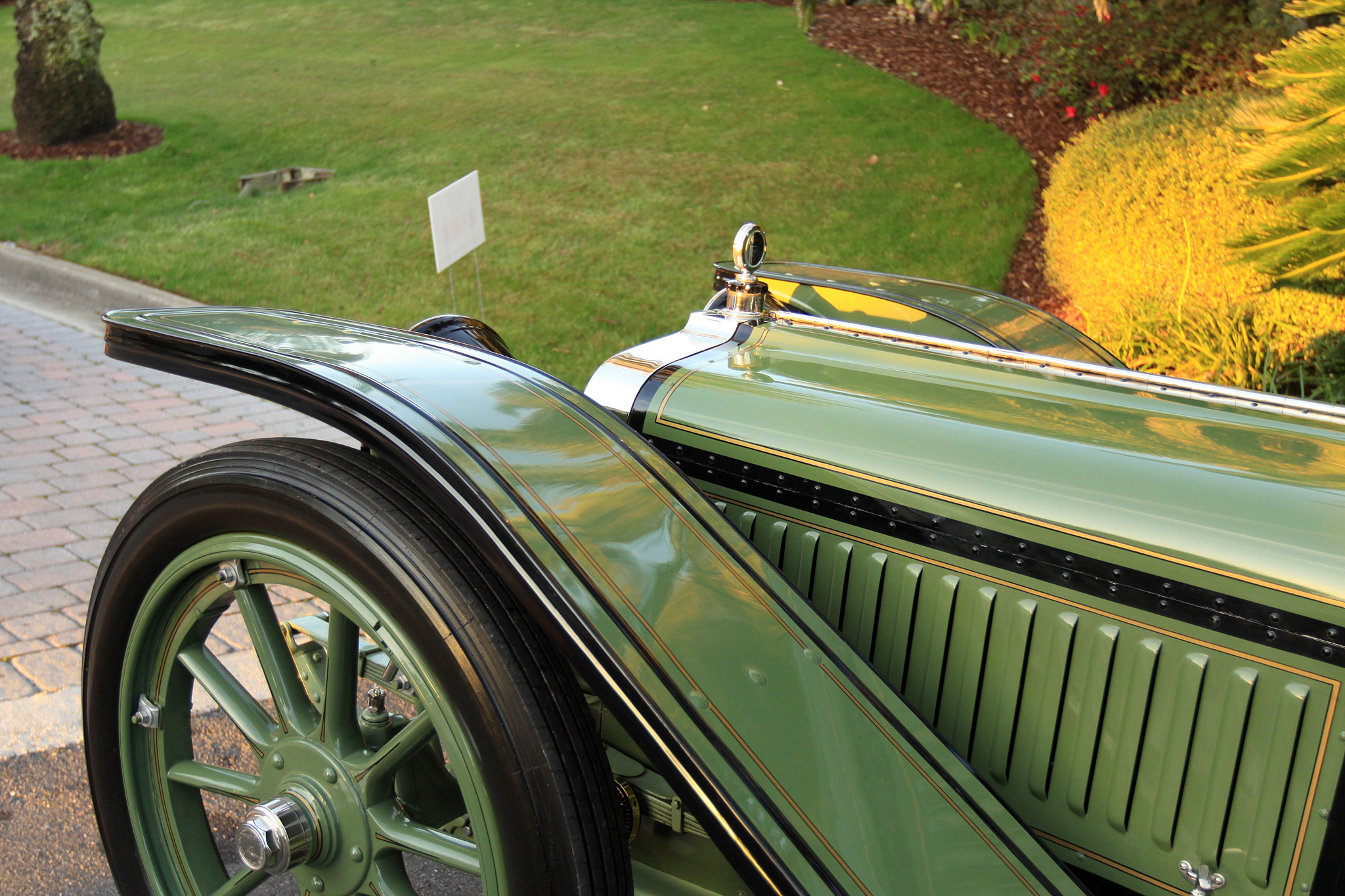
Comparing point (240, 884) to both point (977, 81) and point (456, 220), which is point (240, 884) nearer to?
point (456, 220)

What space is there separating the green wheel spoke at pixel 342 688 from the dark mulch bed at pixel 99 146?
10140 mm

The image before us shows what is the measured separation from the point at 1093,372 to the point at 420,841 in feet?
4.99

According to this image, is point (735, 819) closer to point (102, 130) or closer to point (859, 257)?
point (859, 257)

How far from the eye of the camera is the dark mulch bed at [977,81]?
7.67 m

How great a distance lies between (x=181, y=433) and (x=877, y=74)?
961cm

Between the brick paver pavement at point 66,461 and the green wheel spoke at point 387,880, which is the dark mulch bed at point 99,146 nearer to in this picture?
the brick paver pavement at point 66,461

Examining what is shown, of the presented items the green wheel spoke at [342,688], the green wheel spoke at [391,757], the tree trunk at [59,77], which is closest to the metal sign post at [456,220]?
the green wheel spoke at [342,688]

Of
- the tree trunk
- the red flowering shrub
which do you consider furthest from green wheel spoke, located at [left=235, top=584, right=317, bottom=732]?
the tree trunk

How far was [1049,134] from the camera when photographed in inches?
399

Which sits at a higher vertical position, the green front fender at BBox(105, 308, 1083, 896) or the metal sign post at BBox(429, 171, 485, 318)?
the metal sign post at BBox(429, 171, 485, 318)

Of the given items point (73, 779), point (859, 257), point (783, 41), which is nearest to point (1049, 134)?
point (859, 257)

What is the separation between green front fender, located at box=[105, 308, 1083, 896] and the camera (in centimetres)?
135

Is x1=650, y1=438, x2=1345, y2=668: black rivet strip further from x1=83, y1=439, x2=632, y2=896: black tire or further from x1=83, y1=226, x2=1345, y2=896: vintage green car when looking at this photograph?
x1=83, y1=439, x2=632, y2=896: black tire

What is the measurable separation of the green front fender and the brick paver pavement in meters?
1.80
